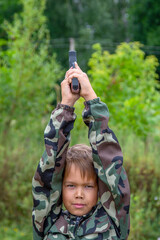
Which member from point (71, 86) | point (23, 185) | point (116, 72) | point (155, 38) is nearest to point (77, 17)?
point (155, 38)

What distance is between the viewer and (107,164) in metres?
1.70

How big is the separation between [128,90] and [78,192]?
391 cm

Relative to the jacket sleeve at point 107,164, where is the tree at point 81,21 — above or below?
above

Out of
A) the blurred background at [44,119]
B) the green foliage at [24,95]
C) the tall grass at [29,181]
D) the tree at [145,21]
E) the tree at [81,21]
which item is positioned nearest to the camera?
the tall grass at [29,181]

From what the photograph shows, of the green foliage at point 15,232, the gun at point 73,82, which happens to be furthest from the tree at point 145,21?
the gun at point 73,82

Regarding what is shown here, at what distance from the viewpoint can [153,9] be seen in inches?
797

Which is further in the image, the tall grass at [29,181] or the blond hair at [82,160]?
the tall grass at [29,181]

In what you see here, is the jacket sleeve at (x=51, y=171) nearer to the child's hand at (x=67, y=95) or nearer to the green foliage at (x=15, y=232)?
the child's hand at (x=67, y=95)

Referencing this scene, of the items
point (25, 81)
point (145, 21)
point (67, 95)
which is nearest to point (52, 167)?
point (67, 95)

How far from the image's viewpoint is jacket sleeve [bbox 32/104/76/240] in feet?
5.63

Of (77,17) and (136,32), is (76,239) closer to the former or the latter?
(136,32)

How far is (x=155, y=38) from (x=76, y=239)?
60.4ft

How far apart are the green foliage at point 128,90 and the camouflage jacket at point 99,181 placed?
2905 millimetres

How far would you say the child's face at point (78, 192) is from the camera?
1.73 metres
